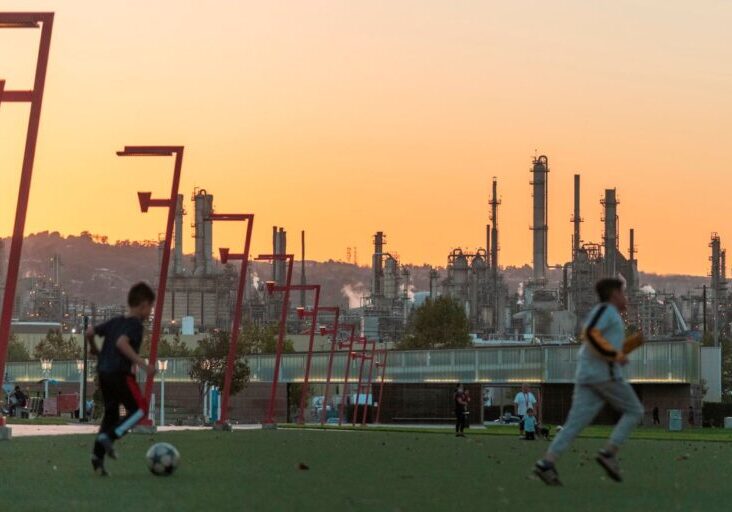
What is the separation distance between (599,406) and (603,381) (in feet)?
0.78

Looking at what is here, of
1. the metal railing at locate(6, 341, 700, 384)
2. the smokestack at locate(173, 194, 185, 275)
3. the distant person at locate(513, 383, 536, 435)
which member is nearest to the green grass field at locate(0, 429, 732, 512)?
the distant person at locate(513, 383, 536, 435)

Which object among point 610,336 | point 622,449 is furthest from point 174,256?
point 610,336

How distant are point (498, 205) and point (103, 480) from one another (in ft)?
514

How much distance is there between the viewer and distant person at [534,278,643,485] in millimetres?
15383

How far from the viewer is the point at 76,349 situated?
586 feet

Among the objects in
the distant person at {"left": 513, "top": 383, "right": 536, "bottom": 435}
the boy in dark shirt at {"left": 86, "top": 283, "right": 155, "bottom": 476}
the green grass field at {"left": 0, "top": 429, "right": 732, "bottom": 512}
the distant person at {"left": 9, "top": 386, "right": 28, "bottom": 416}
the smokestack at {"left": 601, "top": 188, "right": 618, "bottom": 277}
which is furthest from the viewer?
the smokestack at {"left": 601, "top": 188, "right": 618, "bottom": 277}

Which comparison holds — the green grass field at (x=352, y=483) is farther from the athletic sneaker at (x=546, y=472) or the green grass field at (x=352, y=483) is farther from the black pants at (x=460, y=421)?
Answer: the black pants at (x=460, y=421)

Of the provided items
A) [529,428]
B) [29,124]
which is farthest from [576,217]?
[29,124]

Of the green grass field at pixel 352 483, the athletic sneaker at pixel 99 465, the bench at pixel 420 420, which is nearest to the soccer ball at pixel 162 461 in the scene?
the green grass field at pixel 352 483

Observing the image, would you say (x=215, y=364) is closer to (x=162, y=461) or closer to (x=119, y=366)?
(x=162, y=461)

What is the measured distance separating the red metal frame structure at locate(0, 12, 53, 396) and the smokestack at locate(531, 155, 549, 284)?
122470mm

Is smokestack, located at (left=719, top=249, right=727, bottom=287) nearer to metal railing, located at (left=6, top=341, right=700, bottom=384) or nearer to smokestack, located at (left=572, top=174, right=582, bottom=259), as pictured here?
smokestack, located at (left=572, top=174, right=582, bottom=259)

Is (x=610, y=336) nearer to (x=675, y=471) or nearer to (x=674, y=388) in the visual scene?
(x=675, y=471)

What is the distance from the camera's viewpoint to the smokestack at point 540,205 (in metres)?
150
